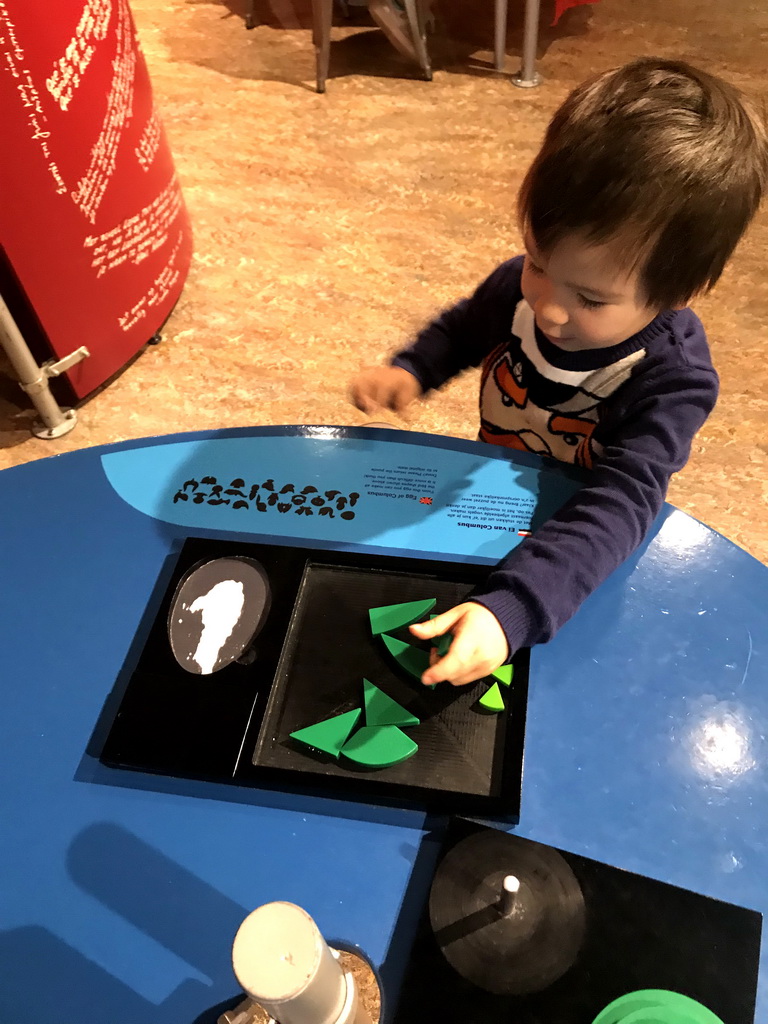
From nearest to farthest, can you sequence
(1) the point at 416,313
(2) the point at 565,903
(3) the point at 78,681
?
(2) the point at 565,903 < (3) the point at 78,681 < (1) the point at 416,313

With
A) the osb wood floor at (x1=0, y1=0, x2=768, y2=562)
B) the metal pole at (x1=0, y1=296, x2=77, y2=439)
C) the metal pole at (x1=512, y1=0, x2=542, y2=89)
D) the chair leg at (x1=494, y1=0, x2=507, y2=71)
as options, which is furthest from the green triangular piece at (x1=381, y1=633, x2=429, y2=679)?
the chair leg at (x1=494, y1=0, x2=507, y2=71)

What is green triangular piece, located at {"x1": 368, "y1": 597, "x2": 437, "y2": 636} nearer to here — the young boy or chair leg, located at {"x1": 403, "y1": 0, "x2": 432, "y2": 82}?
Answer: the young boy

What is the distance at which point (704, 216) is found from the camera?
0.58m

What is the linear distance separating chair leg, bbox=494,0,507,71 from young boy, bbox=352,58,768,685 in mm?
1781

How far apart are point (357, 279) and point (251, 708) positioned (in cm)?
132

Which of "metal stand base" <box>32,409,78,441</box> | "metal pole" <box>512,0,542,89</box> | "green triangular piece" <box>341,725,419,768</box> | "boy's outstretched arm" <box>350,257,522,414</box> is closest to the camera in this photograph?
"green triangular piece" <box>341,725,419,768</box>

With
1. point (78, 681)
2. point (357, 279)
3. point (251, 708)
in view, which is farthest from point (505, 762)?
point (357, 279)

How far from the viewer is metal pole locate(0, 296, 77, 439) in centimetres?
127

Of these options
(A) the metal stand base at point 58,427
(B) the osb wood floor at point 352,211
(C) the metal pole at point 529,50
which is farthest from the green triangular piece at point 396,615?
(C) the metal pole at point 529,50

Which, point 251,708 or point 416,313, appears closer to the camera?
point 251,708

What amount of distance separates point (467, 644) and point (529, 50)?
2.05m

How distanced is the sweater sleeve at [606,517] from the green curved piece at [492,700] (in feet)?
0.11

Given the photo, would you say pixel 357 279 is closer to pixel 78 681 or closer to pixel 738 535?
pixel 738 535

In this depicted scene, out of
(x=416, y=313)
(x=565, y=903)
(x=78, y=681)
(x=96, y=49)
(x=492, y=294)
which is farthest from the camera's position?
(x=416, y=313)
